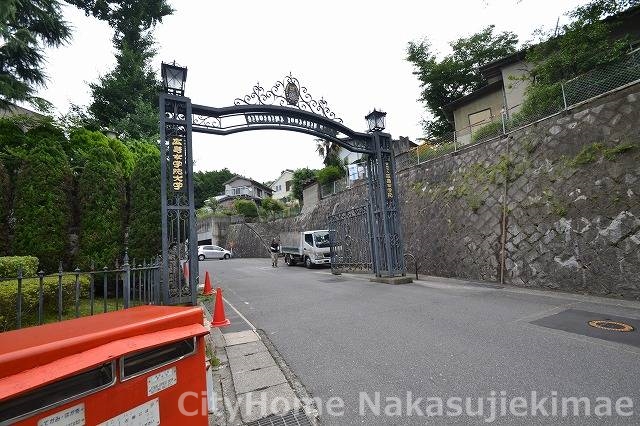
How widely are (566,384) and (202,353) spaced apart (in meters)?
3.89

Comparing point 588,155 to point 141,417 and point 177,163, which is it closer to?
point 177,163

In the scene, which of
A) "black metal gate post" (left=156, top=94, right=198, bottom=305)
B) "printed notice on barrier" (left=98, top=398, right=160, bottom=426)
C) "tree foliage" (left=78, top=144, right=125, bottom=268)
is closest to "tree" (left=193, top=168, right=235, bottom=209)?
"tree foliage" (left=78, top=144, right=125, bottom=268)

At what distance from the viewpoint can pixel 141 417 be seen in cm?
183

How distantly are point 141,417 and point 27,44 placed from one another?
16.0m

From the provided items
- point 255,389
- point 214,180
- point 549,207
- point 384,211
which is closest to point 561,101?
point 549,207

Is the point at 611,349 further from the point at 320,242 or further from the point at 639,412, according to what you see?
the point at 320,242

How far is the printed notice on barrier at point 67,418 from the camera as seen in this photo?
4.78 feet

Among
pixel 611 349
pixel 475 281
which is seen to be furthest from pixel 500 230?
pixel 611 349

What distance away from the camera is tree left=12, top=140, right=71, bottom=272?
7.73 metres

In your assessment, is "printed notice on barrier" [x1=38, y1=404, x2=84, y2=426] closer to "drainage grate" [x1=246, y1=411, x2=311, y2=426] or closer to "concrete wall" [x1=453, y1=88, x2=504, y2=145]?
"drainage grate" [x1=246, y1=411, x2=311, y2=426]

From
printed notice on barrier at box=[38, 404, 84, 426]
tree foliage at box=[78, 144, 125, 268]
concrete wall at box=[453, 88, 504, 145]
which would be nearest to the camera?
printed notice on barrier at box=[38, 404, 84, 426]

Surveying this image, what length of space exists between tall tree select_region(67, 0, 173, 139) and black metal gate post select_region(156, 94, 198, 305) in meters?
10.9

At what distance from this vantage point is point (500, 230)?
10.9 metres

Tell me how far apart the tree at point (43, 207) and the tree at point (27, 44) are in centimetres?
496
